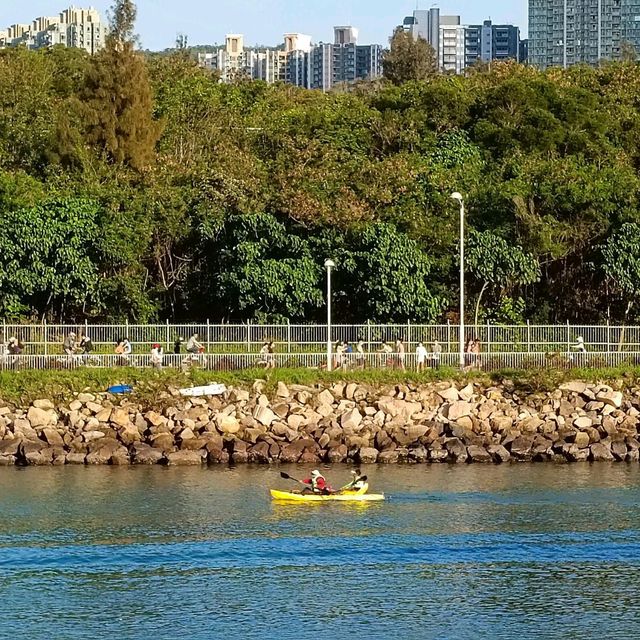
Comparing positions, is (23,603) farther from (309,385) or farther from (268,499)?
(309,385)

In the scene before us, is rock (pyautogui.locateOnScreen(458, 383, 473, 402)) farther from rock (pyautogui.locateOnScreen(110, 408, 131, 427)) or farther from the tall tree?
the tall tree

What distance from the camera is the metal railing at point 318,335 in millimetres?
48562

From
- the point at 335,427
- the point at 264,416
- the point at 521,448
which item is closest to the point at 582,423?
the point at 521,448

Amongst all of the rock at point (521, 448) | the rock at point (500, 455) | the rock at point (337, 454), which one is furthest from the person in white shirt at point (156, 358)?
the rock at point (521, 448)

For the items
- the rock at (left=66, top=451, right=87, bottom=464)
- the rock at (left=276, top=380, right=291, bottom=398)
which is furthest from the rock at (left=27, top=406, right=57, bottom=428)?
the rock at (left=276, top=380, right=291, bottom=398)

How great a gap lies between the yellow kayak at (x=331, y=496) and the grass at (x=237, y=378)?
28.2ft

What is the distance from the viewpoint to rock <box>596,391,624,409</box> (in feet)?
154

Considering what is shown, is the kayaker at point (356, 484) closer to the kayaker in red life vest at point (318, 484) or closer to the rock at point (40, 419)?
the kayaker in red life vest at point (318, 484)

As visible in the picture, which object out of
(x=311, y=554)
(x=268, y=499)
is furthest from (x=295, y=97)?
(x=311, y=554)

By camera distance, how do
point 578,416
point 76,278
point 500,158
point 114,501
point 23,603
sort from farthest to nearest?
1. point 500,158
2. point 76,278
3. point 578,416
4. point 114,501
5. point 23,603

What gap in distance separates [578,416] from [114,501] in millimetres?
16082

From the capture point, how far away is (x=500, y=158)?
65500 millimetres

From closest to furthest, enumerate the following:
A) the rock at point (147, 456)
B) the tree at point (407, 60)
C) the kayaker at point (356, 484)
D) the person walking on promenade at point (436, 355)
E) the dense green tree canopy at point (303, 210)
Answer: the kayaker at point (356, 484) → the rock at point (147, 456) → the person walking on promenade at point (436, 355) → the dense green tree canopy at point (303, 210) → the tree at point (407, 60)

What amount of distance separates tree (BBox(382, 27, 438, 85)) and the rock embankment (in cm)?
4821
